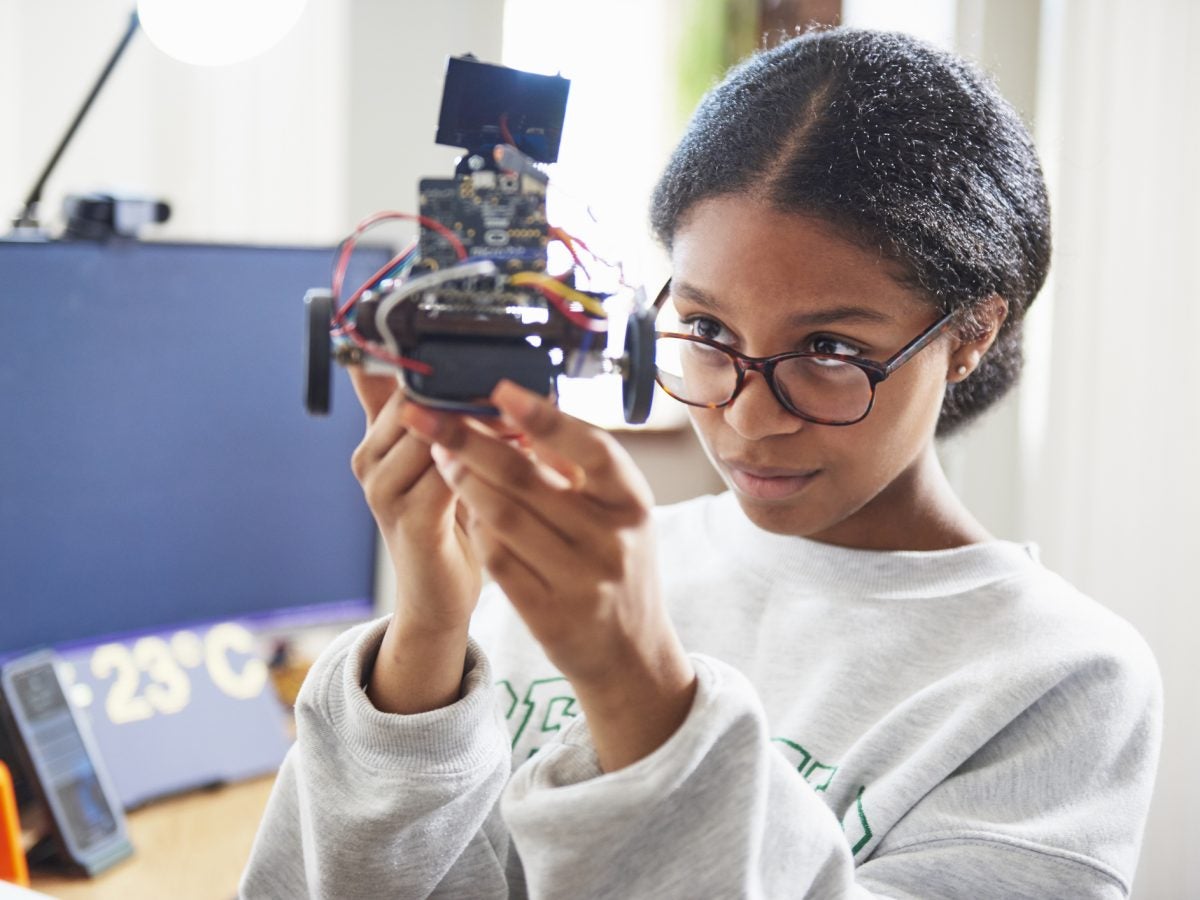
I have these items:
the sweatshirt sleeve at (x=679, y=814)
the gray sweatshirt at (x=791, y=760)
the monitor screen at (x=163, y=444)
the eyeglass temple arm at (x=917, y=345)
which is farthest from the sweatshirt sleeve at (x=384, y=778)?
the monitor screen at (x=163, y=444)

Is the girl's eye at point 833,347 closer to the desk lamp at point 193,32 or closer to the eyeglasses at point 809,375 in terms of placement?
the eyeglasses at point 809,375

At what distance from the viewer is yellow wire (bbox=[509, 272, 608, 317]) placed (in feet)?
2.12

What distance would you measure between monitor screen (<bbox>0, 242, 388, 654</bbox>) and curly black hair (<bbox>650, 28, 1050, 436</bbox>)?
674 millimetres

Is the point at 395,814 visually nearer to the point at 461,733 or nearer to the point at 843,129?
the point at 461,733

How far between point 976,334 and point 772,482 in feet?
0.67

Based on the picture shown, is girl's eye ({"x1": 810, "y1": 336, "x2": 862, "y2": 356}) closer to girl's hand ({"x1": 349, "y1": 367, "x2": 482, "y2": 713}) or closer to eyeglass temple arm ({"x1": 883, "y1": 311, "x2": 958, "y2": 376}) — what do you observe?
eyeglass temple arm ({"x1": 883, "y1": 311, "x2": 958, "y2": 376})

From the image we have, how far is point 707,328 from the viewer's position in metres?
0.92

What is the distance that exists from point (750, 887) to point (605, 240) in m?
0.45

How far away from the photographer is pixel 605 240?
88 centimetres

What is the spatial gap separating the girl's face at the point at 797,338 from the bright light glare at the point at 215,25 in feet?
2.50

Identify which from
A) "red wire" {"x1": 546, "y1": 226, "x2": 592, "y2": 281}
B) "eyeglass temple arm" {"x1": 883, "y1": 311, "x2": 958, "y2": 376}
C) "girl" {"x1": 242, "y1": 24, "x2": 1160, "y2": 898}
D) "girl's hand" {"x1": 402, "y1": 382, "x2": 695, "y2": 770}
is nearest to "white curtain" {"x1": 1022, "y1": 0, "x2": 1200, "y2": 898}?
"girl" {"x1": 242, "y1": 24, "x2": 1160, "y2": 898}

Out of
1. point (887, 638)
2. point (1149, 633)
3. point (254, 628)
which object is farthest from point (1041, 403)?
point (254, 628)

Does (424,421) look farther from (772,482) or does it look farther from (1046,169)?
(1046,169)

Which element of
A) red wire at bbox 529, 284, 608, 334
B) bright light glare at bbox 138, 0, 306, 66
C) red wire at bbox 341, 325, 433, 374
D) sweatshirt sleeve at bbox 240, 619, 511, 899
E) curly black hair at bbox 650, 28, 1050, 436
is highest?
bright light glare at bbox 138, 0, 306, 66
